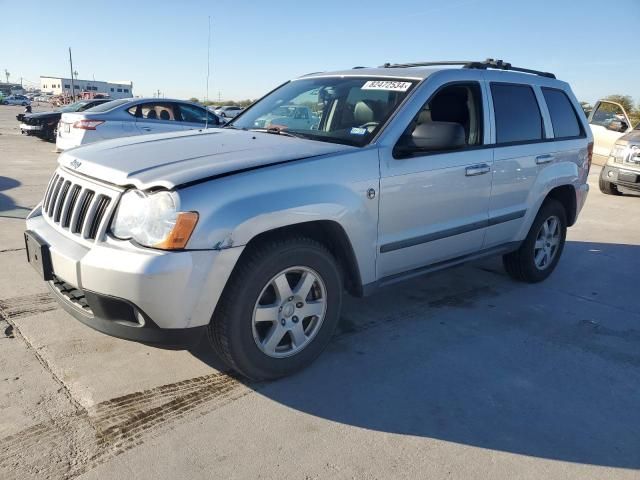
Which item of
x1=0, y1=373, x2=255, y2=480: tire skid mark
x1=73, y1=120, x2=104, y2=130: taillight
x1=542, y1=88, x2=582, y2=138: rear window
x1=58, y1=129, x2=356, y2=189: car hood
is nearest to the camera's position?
x1=0, y1=373, x2=255, y2=480: tire skid mark

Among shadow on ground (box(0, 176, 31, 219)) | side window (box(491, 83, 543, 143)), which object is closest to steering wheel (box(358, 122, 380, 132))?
side window (box(491, 83, 543, 143))

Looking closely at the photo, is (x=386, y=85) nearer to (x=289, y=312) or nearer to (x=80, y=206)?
(x=289, y=312)

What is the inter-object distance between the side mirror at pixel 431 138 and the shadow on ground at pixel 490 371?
129cm

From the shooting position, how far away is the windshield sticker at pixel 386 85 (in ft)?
11.9

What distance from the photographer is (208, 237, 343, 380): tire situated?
2711 millimetres

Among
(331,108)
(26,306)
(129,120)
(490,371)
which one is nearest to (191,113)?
(129,120)

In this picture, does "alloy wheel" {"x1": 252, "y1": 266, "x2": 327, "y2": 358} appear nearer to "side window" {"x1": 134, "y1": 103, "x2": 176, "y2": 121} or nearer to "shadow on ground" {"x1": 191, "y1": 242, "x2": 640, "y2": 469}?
"shadow on ground" {"x1": 191, "y1": 242, "x2": 640, "y2": 469}

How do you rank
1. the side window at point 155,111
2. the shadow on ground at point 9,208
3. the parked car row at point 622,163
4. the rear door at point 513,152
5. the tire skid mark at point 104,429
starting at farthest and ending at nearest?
the side window at point 155,111 → the parked car row at point 622,163 → the shadow on ground at point 9,208 → the rear door at point 513,152 → the tire skid mark at point 104,429

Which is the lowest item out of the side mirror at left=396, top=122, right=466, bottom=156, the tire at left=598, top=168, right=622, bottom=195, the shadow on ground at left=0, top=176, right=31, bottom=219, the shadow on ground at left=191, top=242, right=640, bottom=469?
the shadow on ground at left=0, top=176, right=31, bottom=219

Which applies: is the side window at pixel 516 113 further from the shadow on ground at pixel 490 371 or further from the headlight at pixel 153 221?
Result: the headlight at pixel 153 221

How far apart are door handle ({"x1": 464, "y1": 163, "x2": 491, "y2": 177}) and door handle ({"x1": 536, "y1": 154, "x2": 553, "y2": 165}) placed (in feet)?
2.57

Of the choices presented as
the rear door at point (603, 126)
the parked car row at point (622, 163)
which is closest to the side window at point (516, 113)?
the parked car row at point (622, 163)

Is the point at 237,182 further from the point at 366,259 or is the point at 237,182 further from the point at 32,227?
the point at 32,227

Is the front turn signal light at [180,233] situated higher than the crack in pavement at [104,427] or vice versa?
the front turn signal light at [180,233]
